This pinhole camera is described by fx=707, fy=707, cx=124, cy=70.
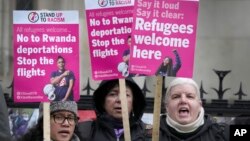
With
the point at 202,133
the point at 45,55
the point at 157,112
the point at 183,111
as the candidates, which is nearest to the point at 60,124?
the point at 45,55

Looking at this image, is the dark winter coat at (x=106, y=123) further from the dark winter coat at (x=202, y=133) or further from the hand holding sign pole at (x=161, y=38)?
the hand holding sign pole at (x=161, y=38)

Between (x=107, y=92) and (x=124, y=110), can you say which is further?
(x=107, y=92)

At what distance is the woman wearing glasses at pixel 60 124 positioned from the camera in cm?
421

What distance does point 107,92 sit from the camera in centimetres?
449

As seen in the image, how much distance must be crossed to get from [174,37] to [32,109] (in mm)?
3829

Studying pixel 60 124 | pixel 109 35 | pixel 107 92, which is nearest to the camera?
pixel 60 124

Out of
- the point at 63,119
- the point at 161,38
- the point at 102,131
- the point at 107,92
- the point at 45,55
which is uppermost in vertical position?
the point at 161,38

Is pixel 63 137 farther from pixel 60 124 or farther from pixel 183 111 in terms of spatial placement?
pixel 183 111

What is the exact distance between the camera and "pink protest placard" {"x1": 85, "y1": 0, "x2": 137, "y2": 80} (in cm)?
435

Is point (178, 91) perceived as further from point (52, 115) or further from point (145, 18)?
point (52, 115)

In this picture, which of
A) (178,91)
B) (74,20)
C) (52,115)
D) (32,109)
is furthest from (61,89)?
(32,109)

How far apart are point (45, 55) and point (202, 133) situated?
1.08m

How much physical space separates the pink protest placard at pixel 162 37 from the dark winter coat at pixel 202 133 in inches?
13.7

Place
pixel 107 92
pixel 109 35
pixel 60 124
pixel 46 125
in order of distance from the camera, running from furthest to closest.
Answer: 1. pixel 107 92
2. pixel 109 35
3. pixel 60 124
4. pixel 46 125
